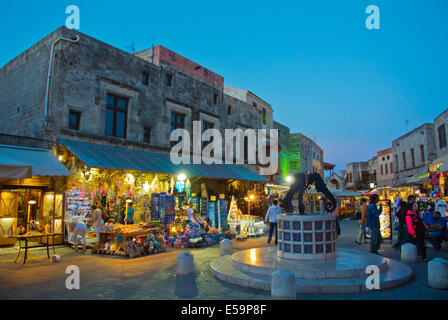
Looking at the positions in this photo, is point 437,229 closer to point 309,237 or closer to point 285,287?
point 309,237

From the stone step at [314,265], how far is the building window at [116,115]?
29.1 feet

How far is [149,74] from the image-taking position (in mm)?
15336

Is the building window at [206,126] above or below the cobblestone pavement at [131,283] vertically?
above

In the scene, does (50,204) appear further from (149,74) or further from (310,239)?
(310,239)

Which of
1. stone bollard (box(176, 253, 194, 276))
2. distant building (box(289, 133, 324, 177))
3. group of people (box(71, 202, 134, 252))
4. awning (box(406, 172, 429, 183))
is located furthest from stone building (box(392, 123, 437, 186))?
group of people (box(71, 202, 134, 252))

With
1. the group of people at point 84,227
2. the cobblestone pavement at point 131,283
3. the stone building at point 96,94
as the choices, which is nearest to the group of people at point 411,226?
the cobblestone pavement at point 131,283

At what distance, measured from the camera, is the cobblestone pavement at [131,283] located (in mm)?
5270

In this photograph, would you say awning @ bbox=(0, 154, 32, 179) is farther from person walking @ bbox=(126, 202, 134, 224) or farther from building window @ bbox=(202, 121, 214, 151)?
building window @ bbox=(202, 121, 214, 151)

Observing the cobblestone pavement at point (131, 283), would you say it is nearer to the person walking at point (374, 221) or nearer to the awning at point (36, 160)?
the person walking at point (374, 221)

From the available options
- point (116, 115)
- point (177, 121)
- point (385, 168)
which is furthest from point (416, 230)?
point (385, 168)

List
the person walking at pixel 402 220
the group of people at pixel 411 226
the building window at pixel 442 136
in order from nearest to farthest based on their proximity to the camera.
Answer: the group of people at pixel 411 226 → the person walking at pixel 402 220 → the building window at pixel 442 136

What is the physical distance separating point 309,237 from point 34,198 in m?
11.1

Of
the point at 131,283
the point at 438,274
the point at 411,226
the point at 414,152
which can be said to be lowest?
the point at 131,283

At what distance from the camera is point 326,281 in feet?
18.7
